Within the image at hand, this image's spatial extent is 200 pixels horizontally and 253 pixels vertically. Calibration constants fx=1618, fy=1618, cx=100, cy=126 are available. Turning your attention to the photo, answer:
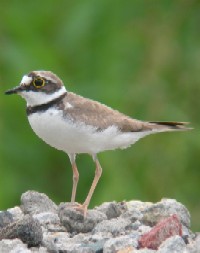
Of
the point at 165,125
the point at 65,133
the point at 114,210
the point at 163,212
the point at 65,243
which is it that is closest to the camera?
the point at 65,243

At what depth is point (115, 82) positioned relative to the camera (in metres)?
13.7

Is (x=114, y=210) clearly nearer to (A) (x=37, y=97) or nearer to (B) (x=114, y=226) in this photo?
(B) (x=114, y=226)

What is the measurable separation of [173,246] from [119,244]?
37 cm

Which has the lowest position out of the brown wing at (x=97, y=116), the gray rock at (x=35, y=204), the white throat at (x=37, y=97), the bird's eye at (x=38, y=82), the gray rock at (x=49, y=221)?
the gray rock at (x=49, y=221)

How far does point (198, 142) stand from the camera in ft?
43.9

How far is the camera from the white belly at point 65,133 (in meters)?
10.6

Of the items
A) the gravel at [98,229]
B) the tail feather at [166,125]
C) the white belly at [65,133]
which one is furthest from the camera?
the tail feather at [166,125]

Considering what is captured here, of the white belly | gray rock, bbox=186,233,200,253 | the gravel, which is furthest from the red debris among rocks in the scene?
the white belly

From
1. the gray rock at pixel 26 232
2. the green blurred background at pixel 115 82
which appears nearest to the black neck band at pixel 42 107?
the gray rock at pixel 26 232

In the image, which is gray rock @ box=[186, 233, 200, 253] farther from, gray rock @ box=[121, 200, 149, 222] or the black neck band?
the black neck band

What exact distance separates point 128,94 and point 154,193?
87 cm

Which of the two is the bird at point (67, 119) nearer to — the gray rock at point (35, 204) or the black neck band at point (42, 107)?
the black neck band at point (42, 107)

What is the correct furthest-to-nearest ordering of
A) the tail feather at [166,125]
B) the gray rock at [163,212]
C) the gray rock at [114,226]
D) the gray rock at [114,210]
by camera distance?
the tail feather at [166,125], the gray rock at [114,210], the gray rock at [163,212], the gray rock at [114,226]

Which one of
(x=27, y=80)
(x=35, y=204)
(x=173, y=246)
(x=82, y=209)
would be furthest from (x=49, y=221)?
(x=173, y=246)
